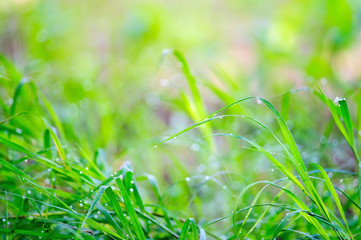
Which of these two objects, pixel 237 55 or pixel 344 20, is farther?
pixel 237 55

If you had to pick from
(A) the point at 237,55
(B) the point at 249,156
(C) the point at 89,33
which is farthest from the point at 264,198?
(C) the point at 89,33

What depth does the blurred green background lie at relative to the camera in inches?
46.3

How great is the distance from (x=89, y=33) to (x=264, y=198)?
189 cm

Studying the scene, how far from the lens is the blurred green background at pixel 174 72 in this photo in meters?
1.18

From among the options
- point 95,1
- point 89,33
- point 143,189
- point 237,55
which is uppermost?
point 95,1

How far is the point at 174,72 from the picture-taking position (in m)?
2.11

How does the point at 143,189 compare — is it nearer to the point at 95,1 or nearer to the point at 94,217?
the point at 94,217

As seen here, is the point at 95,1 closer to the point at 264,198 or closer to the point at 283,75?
the point at 283,75

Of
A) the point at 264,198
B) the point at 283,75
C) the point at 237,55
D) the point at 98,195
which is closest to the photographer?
the point at 98,195

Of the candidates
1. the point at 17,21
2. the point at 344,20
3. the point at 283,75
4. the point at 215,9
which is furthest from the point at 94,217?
the point at 215,9

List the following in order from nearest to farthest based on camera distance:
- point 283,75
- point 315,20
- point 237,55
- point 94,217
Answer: point 94,217
point 315,20
point 283,75
point 237,55

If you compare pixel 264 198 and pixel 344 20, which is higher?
pixel 344 20

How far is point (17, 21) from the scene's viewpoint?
84.0 inches

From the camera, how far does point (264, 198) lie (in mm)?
1037
